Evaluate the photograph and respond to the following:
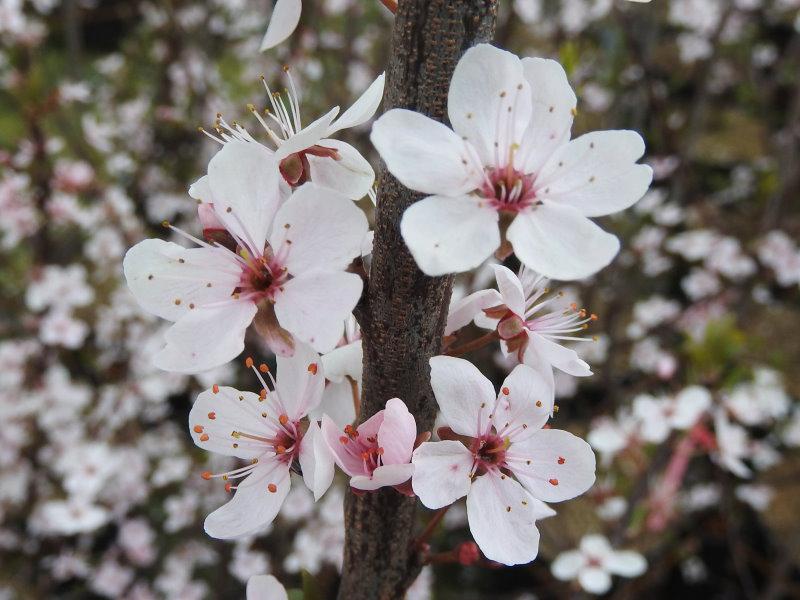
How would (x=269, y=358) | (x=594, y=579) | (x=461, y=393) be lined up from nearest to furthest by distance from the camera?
(x=461, y=393) → (x=594, y=579) → (x=269, y=358)

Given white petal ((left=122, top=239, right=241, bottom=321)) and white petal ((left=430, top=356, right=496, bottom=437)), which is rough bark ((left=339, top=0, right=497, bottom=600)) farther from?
white petal ((left=122, top=239, right=241, bottom=321))

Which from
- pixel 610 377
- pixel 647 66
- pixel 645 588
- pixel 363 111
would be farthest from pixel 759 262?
pixel 363 111

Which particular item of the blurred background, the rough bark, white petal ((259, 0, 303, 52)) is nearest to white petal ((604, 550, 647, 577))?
the blurred background

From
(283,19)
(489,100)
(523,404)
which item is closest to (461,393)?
(523,404)

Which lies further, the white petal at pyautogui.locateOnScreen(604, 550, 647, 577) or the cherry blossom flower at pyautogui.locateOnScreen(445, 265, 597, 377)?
the white petal at pyautogui.locateOnScreen(604, 550, 647, 577)

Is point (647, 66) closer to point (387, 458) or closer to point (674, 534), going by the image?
point (674, 534)

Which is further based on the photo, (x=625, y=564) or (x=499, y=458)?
(x=625, y=564)

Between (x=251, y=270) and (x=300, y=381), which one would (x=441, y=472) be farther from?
(x=251, y=270)
